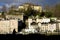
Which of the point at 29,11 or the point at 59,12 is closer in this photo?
the point at 29,11

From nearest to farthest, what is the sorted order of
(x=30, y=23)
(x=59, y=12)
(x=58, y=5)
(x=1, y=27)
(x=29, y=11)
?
(x=1, y=27), (x=30, y=23), (x=29, y=11), (x=59, y=12), (x=58, y=5)

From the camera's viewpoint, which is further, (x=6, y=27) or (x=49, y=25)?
(x=49, y=25)

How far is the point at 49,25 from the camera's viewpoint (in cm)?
1195

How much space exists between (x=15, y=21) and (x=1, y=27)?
0.93 meters

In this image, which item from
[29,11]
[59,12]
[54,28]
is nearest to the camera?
[54,28]

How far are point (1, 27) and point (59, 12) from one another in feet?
47.9

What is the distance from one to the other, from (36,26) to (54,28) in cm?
129

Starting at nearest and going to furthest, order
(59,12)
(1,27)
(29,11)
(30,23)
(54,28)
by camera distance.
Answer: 1. (1,27)
2. (54,28)
3. (30,23)
4. (29,11)
5. (59,12)

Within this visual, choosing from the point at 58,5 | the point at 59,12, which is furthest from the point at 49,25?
the point at 58,5

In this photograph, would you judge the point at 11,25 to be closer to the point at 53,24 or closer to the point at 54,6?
the point at 53,24

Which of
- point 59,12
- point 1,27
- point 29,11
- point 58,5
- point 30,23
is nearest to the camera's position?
point 1,27

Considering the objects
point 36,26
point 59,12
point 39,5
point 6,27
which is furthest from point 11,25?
point 39,5

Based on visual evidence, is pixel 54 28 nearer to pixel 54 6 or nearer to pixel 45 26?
pixel 45 26

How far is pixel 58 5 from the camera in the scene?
26422mm
